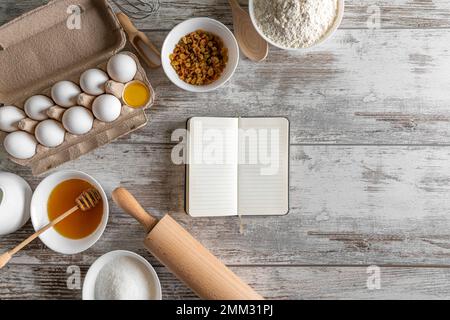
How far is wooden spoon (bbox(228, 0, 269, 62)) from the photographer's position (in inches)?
37.1

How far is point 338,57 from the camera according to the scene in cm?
97

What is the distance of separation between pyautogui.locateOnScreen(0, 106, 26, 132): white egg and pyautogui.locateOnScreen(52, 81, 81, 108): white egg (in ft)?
0.24

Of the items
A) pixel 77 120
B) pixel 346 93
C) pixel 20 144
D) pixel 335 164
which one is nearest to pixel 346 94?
pixel 346 93

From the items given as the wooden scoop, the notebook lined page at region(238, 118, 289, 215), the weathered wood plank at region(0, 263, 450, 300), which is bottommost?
the weathered wood plank at region(0, 263, 450, 300)

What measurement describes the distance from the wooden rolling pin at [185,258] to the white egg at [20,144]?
174mm

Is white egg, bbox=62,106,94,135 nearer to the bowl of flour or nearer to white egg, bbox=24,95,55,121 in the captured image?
white egg, bbox=24,95,55,121

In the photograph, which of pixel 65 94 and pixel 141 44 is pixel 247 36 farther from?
pixel 65 94

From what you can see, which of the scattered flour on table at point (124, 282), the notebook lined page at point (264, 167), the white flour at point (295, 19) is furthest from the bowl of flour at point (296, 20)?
the scattered flour on table at point (124, 282)

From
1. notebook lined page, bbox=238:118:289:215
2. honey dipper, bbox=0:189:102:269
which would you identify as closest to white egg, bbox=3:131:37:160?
honey dipper, bbox=0:189:102:269

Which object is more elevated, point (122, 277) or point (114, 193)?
point (114, 193)

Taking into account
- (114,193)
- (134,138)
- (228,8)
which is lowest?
(114,193)

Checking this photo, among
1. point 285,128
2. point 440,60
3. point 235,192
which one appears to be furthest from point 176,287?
point 440,60

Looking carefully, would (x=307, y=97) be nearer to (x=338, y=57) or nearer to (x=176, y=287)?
(x=338, y=57)

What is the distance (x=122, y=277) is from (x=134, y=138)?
269 millimetres
